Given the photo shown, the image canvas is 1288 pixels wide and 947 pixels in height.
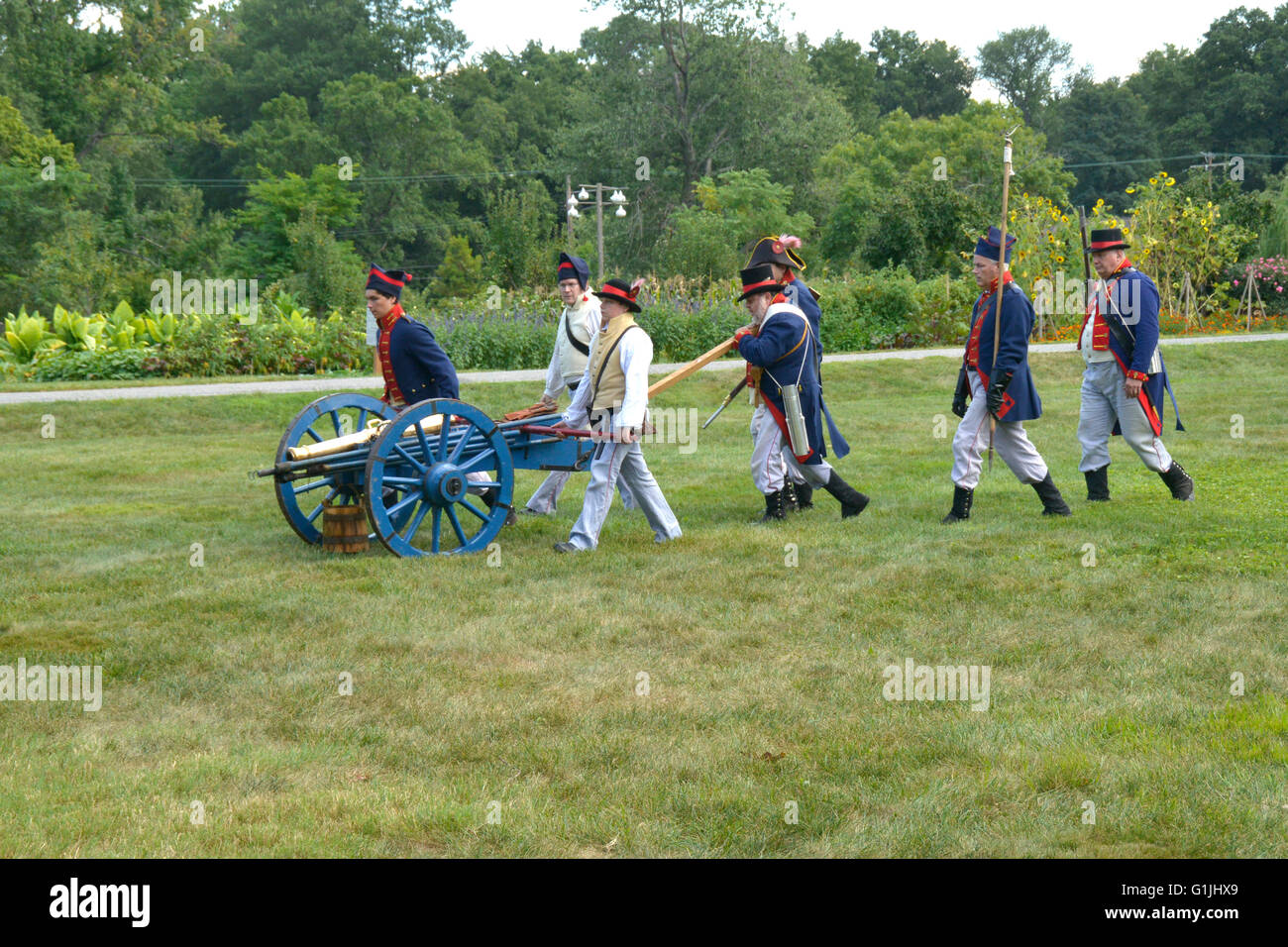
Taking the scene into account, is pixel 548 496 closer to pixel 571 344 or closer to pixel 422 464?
pixel 571 344

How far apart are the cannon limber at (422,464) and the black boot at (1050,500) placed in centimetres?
296

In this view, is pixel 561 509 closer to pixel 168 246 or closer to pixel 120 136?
pixel 168 246

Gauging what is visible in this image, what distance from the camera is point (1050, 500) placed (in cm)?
849

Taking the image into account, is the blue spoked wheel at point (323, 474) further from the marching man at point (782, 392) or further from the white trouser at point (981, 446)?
the white trouser at point (981, 446)

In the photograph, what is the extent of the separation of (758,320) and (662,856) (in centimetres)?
546

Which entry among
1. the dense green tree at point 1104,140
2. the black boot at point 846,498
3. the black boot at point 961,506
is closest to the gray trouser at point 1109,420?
the black boot at point 961,506

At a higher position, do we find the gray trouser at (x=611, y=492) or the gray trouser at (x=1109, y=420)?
the gray trouser at (x=1109, y=420)

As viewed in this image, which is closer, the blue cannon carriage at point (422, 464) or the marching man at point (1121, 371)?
the blue cannon carriage at point (422, 464)

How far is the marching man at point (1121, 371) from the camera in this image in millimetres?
8523

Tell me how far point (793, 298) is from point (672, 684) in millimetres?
4650

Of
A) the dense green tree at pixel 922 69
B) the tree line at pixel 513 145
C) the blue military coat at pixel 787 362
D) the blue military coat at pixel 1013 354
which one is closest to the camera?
the blue military coat at pixel 1013 354

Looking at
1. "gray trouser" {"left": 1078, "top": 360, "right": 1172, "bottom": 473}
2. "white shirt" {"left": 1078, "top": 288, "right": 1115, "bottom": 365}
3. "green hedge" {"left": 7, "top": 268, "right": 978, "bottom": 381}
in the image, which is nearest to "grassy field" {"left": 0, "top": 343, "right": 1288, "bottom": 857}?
"gray trouser" {"left": 1078, "top": 360, "right": 1172, "bottom": 473}

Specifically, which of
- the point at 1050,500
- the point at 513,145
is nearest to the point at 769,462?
the point at 1050,500

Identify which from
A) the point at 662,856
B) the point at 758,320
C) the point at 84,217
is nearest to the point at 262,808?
the point at 662,856
